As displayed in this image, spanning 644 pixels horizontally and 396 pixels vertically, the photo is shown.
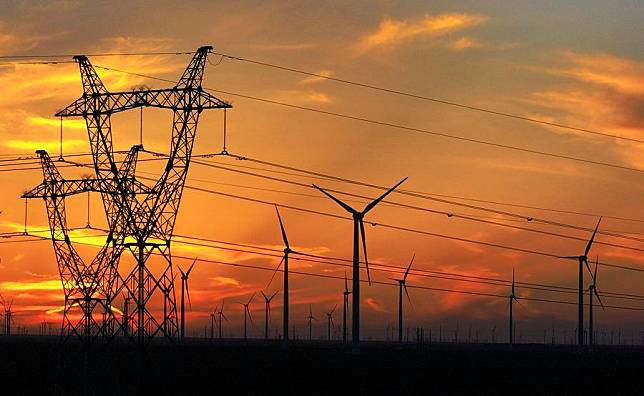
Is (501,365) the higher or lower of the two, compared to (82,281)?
lower

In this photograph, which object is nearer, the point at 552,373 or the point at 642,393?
A: the point at 642,393

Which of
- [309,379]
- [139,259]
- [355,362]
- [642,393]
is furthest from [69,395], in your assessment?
[355,362]

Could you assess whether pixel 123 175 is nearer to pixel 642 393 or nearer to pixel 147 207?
pixel 147 207

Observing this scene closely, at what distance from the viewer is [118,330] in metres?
97.2

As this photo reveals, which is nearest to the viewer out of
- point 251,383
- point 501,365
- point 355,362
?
point 251,383

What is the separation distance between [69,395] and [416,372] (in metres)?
49.3

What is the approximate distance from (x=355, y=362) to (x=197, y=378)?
1333 inches

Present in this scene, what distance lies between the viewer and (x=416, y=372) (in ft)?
397

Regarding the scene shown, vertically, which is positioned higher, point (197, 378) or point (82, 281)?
point (82, 281)

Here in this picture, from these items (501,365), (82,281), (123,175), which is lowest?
(501,365)

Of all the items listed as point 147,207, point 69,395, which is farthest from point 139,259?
point 69,395

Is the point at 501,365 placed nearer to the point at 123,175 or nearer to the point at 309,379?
the point at 309,379

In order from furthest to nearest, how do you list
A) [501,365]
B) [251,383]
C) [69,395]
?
[501,365]
[251,383]
[69,395]

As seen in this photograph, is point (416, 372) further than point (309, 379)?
Yes
